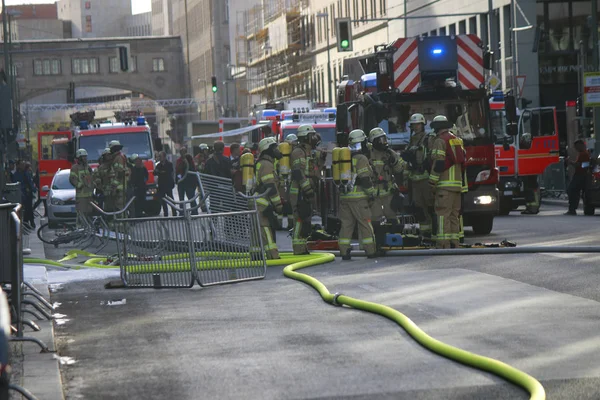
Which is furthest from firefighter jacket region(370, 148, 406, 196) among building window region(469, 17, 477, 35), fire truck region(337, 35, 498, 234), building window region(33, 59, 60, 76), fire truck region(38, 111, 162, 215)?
building window region(33, 59, 60, 76)

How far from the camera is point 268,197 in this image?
17766 mm

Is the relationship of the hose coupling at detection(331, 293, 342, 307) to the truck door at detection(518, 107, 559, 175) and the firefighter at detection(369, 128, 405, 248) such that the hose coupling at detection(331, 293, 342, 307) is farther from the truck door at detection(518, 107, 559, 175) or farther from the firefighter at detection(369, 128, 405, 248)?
the truck door at detection(518, 107, 559, 175)

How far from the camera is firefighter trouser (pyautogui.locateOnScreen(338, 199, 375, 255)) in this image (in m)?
17.5

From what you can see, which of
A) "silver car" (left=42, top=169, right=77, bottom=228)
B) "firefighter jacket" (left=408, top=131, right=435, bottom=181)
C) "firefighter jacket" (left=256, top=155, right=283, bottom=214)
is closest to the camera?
"firefighter jacket" (left=256, top=155, right=283, bottom=214)

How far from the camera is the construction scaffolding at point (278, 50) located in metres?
87.7

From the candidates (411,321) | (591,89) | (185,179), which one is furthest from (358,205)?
(591,89)

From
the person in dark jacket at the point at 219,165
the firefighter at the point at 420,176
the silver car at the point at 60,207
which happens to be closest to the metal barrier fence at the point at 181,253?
the firefighter at the point at 420,176

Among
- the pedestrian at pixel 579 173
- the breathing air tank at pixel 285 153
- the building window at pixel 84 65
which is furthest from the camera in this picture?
the building window at pixel 84 65

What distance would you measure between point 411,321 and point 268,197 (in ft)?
24.2

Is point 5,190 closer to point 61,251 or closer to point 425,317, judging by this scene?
point 61,251

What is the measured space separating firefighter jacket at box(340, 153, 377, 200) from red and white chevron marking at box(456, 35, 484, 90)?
4.73 m

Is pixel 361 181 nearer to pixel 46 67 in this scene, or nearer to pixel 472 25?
pixel 472 25

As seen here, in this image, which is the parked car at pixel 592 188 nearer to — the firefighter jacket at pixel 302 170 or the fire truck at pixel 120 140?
the firefighter jacket at pixel 302 170

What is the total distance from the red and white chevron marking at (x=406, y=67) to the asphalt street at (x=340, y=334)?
5.55m
